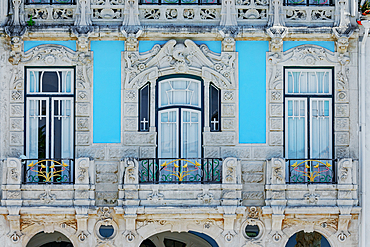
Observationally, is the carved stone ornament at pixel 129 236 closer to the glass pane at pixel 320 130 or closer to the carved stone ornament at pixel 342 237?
the glass pane at pixel 320 130

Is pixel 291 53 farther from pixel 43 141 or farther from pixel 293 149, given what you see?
pixel 43 141

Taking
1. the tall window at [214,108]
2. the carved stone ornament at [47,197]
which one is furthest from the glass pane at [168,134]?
the carved stone ornament at [47,197]

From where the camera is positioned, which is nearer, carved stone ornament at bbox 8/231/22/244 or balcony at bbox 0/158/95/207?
balcony at bbox 0/158/95/207

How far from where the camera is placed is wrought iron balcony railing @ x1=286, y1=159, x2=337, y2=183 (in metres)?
15.3

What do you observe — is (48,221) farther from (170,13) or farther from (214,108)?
(170,13)

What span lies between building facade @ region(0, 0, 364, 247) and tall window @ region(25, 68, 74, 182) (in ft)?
0.08

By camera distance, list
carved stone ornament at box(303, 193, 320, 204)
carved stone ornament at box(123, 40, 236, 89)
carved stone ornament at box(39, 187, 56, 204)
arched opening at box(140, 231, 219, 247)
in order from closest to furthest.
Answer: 1. carved stone ornament at box(39, 187, 56, 204)
2. carved stone ornament at box(303, 193, 320, 204)
3. carved stone ornament at box(123, 40, 236, 89)
4. arched opening at box(140, 231, 219, 247)

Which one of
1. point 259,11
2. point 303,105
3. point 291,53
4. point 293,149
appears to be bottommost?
point 293,149

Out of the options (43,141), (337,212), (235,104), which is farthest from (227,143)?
(43,141)

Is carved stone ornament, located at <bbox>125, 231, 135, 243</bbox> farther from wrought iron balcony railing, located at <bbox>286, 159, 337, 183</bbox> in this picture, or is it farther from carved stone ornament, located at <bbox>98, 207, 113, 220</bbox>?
wrought iron balcony railing, located at <bbox>286, 159, 337, 183</bbox>

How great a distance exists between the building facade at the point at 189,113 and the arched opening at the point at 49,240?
5.01ft

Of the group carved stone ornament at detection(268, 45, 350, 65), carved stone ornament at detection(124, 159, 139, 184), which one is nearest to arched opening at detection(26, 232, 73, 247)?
carved stone ornament at detection(124, 159, 139, 184)

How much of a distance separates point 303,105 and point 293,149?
1.08 metres

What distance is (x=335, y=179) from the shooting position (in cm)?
1525
